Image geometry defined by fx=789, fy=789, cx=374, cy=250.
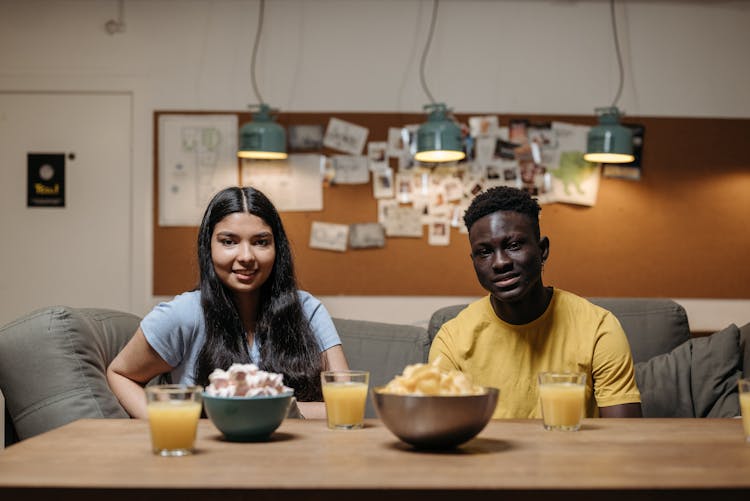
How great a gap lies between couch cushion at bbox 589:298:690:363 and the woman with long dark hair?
1530 mm

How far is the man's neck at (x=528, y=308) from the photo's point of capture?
2.07m

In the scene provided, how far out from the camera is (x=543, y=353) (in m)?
2.04

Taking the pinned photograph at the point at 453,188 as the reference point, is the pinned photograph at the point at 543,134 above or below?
above

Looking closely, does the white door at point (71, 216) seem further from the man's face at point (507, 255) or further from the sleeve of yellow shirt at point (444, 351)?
the man's face at point (507, 255)

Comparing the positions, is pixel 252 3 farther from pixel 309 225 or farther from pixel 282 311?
pixel 282 311

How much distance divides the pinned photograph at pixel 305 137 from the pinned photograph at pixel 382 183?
0.36 m

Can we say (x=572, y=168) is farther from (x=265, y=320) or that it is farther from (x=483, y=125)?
(x=265, y=320)

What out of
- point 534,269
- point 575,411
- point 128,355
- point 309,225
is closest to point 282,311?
point 128,355

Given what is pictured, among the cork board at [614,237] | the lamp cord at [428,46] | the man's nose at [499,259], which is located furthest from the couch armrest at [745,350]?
the lamp cord at [428,46]

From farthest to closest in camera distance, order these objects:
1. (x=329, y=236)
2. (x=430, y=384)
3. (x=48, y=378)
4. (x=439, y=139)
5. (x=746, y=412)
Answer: (x=329, y=236) < (x=439, y=139) < (x=48, y=378) < (x=746, y=412) < (x=430, y=384)

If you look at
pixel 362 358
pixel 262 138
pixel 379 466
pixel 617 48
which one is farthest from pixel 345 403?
pixel 617 48

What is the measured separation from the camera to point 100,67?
4449 millimetres

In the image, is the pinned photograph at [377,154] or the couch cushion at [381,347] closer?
the couch cushion at [381,347]

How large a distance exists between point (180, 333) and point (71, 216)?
2.55 m
